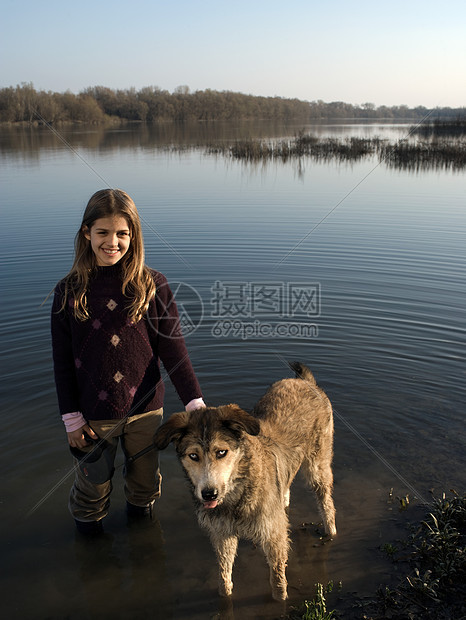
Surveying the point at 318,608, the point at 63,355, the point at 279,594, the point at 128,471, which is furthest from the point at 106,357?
the point at 318,608

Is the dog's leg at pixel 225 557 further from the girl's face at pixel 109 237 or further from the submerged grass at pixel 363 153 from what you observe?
the submerged grass at pixel 363 153

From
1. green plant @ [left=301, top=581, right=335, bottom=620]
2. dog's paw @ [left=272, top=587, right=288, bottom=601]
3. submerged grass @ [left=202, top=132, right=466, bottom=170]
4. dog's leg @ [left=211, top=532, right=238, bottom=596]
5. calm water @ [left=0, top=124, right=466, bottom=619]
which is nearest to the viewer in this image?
green plant @ [left=301, top=581, right=335, bottom=620]

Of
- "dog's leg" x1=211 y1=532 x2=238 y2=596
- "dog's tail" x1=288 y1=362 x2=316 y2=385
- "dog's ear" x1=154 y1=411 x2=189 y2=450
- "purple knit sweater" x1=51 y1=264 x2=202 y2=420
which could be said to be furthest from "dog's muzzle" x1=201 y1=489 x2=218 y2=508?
"dog's tail" x1=288 y1=362 x2=316 y2=385

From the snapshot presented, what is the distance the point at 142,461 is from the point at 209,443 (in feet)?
4.31

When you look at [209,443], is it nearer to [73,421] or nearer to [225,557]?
[225,557]

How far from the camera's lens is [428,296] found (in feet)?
35.9

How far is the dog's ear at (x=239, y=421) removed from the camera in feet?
11.6

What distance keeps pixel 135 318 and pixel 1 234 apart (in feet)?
44.3

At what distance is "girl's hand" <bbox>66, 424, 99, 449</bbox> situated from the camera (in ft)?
13.8

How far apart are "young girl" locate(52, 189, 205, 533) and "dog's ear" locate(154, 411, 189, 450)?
24.1 inches

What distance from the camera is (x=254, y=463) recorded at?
3.80 metres

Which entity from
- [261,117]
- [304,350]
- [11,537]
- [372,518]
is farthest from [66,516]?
[261,117]

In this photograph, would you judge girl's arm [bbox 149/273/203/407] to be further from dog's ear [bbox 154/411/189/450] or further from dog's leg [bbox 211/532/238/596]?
dog's leg [bbox 211/532/238/596]

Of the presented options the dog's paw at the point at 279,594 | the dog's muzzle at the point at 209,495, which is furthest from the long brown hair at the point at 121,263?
the dog's paw at the point at 279,594
